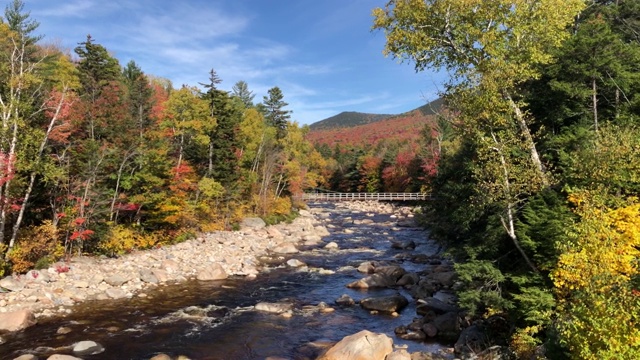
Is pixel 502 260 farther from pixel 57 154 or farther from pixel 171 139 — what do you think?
pixel 171 139

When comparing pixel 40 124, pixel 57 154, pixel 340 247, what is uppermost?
pixel 40 124

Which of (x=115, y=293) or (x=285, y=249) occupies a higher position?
(x=115, y=293)

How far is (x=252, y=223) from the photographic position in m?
39.9

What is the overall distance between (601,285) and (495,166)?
17.0 ft

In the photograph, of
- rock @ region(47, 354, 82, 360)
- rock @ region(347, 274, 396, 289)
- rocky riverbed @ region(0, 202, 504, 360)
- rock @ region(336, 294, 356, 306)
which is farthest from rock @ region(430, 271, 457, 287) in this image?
rock @ region(47, 354, 82, 360)

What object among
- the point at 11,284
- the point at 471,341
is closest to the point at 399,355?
the point at 471,341

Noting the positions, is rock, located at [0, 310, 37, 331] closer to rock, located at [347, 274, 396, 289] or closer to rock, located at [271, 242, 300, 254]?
rock, located at [347, 274, 396, 289]

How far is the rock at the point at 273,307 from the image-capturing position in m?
17.6

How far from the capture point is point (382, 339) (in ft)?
41.8

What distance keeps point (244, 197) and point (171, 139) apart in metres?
12.5

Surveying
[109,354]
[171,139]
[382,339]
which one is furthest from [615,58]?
[171,139]

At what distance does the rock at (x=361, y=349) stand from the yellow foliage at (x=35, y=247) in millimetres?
14840

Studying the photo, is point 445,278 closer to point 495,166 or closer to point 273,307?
point 273,307

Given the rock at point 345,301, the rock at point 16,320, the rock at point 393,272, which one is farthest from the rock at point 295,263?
the rock at point 16,320
